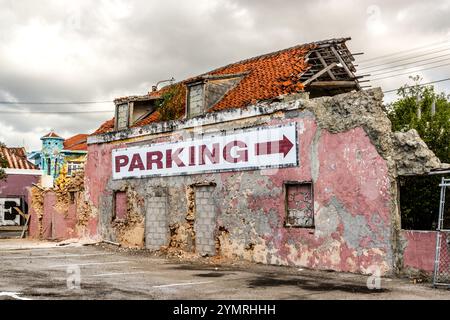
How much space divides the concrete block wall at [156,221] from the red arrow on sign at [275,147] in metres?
4.63

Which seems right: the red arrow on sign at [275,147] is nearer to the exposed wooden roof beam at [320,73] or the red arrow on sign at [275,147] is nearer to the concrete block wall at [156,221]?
the exposed wooden roof beam at [320,73]

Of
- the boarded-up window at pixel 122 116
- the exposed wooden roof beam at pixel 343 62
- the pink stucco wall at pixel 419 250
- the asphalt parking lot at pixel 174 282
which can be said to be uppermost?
the exposed wooden roof beam at pixel 343 62

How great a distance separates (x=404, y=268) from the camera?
12602mm

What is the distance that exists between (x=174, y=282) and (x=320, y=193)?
4.86 meters

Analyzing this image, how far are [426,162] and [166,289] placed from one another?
6.80 meters

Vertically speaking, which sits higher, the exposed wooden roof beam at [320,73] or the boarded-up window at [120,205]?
the exposed wooden roof beam at [320,73]

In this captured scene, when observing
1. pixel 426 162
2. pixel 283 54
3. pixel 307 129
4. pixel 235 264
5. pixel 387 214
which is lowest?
pixel 235 264

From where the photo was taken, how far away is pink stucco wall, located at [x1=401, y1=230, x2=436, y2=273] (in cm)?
1211

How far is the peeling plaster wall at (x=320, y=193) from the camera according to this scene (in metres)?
13.1

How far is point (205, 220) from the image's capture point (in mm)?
17281

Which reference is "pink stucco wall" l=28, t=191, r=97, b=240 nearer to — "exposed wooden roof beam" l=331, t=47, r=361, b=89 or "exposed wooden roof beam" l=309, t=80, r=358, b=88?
"exposed wooden roof beam" l=309, t=80, r=358, b=88

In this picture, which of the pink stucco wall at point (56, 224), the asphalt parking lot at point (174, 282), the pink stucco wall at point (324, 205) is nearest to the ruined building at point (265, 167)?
the pink stucco wall at point (324, 205)
